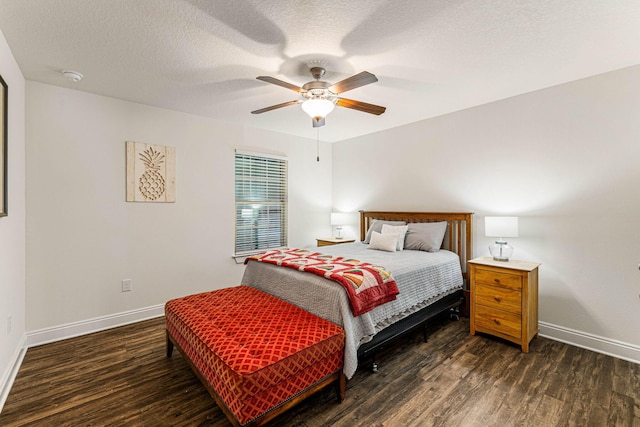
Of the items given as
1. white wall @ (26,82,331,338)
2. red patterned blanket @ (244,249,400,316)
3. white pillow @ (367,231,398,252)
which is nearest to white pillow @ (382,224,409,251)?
white pillow @ (367,231,398,252)

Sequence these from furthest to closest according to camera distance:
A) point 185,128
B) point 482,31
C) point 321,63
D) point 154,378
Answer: point 185,128, point 321,63, point 154,378, point 482,31

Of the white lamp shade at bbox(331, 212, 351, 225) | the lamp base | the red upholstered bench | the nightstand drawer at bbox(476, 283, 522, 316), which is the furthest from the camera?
the white lamp shade at bbox(331, 212, 351, 225)

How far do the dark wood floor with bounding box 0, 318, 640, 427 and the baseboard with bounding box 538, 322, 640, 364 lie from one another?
0.33 feet

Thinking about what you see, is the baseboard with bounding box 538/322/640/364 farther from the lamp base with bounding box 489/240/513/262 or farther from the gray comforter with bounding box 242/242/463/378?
the gray comforter with bounding box 242/242/463/378

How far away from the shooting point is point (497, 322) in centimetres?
281

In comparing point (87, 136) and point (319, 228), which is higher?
point (87, 136)

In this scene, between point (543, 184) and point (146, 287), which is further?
point (146, 287)

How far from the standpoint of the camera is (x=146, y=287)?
343 centimetres

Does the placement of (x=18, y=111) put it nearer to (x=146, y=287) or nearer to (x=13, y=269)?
(x=13, y=269)

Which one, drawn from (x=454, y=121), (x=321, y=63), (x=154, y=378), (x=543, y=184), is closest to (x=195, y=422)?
(x=154, y=378)

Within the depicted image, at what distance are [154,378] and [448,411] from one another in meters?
2.11

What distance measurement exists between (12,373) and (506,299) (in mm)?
4142

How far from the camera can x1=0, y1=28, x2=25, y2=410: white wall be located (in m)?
2.06

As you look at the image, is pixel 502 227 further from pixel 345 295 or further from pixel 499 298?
pixel 345 295
